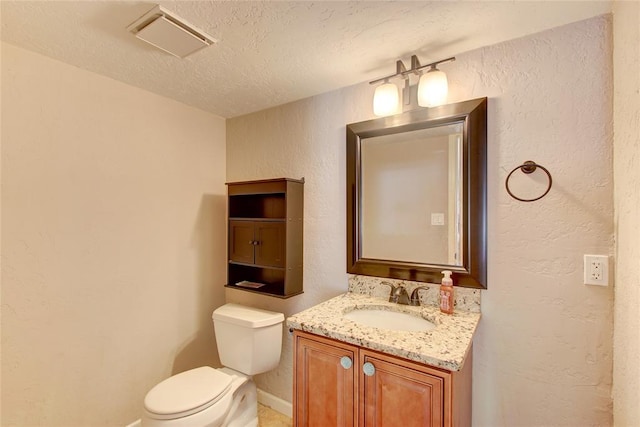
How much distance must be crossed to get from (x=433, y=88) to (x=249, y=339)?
1.70 metres

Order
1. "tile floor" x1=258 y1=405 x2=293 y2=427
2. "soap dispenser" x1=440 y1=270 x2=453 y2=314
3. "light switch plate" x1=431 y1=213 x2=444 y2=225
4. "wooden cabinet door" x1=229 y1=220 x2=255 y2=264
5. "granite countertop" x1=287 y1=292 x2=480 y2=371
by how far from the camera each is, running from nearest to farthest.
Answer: "granite countertop" x1=287 y1=292 x2=480 y2=371, "soap dispenser" x1=440 y1=270 x2=453 y2=314, "light switch plate" x1=431 y1=213 x2=444 y2=225, "tile floor" x1=258 y1=405 x2=293 y2=427, "wooden cabinet door" x1=229 y1=220 x2=255 y2=264

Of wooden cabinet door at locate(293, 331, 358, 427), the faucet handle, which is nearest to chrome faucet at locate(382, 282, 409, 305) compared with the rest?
the faucet handle

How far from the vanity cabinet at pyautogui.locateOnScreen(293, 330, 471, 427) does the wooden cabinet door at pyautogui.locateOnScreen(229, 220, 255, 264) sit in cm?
84

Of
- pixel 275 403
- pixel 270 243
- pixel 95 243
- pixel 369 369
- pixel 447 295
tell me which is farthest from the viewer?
pixel 275 403

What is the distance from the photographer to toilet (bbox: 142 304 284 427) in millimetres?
1415

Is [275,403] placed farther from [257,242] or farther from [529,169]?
[529,169]

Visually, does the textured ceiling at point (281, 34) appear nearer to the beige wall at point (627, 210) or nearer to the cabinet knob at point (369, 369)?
the beige wall at point (627, 210)

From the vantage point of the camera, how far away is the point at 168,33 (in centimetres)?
123

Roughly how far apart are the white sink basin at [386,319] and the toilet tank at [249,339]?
60cm

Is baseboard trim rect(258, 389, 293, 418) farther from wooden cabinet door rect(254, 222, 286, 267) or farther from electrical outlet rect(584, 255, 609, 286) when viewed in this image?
electrical outlet rect(584, 255, 609, 286)

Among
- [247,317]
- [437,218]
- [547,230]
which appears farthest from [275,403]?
[547,230]

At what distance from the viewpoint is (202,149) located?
7.10 feet

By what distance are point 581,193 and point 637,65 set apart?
483 millimetres

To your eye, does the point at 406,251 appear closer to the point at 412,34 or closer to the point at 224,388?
the point at 412,34
